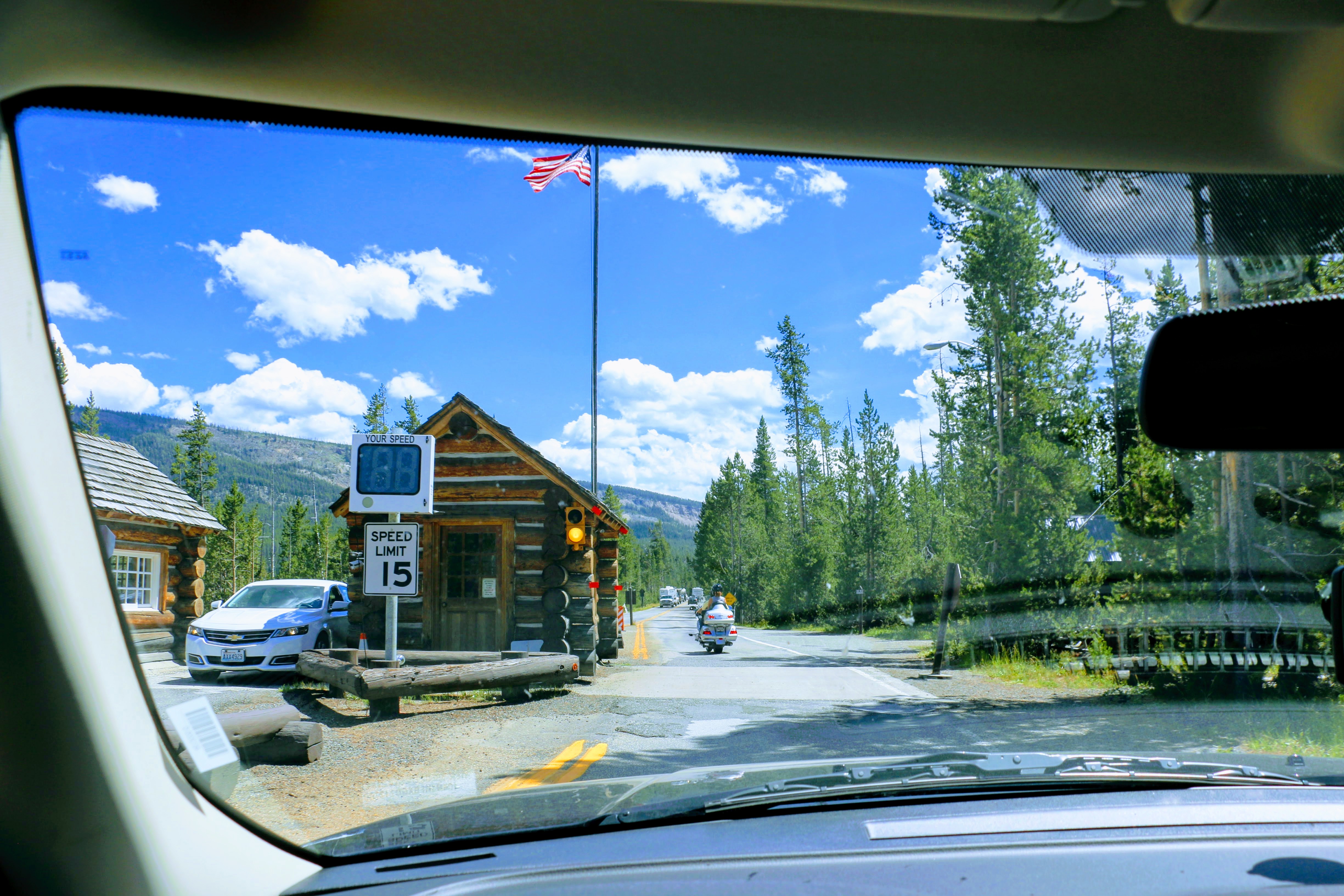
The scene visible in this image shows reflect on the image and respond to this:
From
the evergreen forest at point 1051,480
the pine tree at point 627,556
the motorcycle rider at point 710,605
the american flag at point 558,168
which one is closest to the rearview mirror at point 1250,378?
the evergreen forest at point 1051,480

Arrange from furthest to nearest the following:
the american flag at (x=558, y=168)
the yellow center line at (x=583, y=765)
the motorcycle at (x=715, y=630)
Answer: the motorcycle at (x=715, y=630), the yellow center line at (x=583, y=765), the american flag at (x=558, y=168)

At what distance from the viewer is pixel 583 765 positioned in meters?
4.27

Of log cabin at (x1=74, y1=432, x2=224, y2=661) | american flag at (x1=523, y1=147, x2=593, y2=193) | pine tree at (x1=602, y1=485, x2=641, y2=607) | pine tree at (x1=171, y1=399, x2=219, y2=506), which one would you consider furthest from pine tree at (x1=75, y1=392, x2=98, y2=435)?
pine tree at (x1=602, y1=485, x2=641, y2=607)

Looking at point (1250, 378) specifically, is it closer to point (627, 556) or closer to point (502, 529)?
point (502, 529)

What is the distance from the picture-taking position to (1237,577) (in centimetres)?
703

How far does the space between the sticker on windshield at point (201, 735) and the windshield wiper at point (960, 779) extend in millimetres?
1033

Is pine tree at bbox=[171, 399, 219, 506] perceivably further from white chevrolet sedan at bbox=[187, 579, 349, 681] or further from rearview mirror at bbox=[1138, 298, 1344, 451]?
rearview mirror at bbox=[1138, 298, 1344, 451]

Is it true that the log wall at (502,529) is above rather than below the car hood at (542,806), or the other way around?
above

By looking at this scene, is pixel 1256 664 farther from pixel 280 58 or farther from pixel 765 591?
pixel 765 591

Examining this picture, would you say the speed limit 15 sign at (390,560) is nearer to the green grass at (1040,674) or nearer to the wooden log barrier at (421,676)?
the wooden log barrier at (421,676)

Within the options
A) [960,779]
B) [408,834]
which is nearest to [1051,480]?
[960,779]

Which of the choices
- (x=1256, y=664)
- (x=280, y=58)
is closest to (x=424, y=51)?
(x=280, y=58)

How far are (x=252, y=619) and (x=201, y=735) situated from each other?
1.40 m

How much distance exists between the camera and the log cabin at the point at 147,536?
6.79ft
